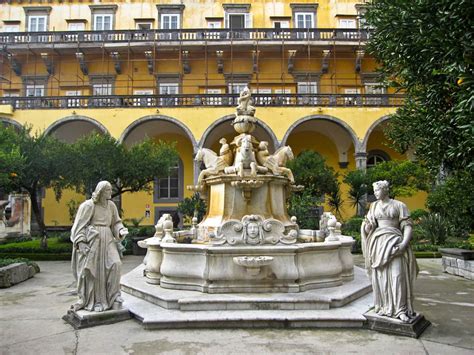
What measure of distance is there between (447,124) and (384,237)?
7.72 ft

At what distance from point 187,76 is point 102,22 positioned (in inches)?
280

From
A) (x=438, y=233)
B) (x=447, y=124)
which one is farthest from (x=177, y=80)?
(x=447, y=124)

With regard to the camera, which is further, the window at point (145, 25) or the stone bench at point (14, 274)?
the window at point (145, 25)

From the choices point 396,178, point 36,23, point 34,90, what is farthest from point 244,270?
point 36,23

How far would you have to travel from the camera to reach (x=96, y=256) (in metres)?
5.28

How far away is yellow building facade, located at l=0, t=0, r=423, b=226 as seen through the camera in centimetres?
2228

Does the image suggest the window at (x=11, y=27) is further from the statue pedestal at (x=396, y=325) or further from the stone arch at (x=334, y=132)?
the statue pedestal at (x=396, y=325)

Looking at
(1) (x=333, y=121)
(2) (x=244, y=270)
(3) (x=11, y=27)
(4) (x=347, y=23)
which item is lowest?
(2) (x=244, y=270)

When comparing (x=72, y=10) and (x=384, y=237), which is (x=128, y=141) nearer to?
(x=72, y=10)

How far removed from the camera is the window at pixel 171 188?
24.7 m

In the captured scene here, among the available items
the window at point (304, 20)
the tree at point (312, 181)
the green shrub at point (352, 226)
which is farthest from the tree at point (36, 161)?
the window at point (304, 20)

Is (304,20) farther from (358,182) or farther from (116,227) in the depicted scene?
(116,227)

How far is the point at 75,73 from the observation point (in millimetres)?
26281

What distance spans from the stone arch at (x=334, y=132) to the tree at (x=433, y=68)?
13.7m
